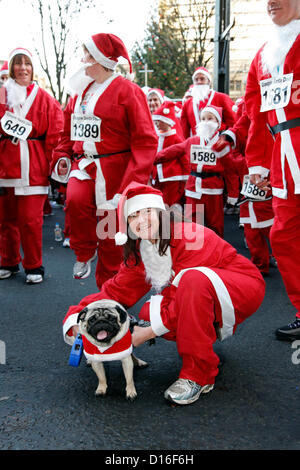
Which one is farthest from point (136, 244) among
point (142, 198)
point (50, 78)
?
point (50, 78)

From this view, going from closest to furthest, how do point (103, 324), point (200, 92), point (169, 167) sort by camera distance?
point (103, 324), point (169, 167), point (200, 92)

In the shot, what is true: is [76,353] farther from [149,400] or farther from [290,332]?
[290,332]

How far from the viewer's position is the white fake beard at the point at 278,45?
97.9 inches

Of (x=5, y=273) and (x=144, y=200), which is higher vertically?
(x=144, y=200)

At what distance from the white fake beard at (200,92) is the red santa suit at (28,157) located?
2964 mm

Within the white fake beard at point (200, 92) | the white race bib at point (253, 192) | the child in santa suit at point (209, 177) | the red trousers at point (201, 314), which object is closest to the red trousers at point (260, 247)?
the white race bib at point (253, 192)

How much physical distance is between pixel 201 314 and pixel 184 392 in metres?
0.37

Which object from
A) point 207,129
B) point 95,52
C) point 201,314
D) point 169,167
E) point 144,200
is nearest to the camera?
point 201,314

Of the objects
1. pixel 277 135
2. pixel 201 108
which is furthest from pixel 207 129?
pixel 277 135

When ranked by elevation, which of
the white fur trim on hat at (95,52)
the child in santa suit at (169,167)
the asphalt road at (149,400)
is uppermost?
the white fur trim on hat at (95,52)

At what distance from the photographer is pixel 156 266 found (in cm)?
227

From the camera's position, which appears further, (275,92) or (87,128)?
(87,128)

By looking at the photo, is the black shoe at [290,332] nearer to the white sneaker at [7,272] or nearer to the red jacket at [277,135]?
the red jacket at [277,135]
